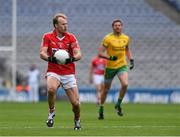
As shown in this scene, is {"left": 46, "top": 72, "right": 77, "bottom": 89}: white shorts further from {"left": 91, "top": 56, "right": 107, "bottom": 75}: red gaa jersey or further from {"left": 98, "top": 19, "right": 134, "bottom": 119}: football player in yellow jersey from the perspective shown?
{"left": 91, "top": 56, "right": 107, "bottom": 75}: red gaa jersey

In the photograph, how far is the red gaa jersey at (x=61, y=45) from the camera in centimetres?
1450

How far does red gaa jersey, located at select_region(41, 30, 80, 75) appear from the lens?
1450cm

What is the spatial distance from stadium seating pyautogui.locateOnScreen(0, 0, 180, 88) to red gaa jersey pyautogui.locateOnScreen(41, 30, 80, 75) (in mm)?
21633

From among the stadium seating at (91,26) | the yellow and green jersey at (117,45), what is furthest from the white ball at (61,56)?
the stadium seating at (91,26)

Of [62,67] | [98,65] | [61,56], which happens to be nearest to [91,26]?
[98,65]

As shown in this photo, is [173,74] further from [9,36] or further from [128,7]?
[9,36]

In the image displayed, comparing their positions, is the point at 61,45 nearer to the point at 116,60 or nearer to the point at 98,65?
the point at 116,60

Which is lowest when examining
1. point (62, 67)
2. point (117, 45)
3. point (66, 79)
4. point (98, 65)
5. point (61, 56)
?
point (66, 79)

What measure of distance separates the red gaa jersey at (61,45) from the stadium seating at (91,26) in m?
21.6

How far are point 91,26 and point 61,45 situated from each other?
22.7 metres

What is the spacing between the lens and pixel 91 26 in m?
37.2

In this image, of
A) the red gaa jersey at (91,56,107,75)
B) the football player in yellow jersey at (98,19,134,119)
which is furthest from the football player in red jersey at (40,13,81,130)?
the red gaa jersey at (91,56,107,75)

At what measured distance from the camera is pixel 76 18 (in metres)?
37.2

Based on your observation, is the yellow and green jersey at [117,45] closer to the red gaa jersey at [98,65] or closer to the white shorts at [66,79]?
the white shorts at [66,79]
